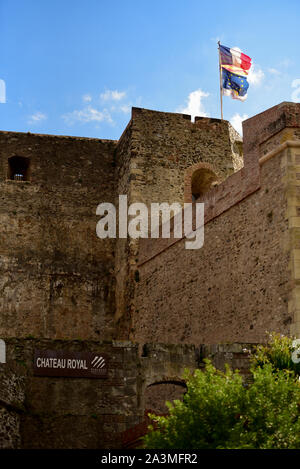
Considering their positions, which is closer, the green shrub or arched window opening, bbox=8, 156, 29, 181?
the green shrub

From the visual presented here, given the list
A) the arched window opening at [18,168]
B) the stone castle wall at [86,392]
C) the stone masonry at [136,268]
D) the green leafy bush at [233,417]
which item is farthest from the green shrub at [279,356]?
the arched window opening at [18,168]

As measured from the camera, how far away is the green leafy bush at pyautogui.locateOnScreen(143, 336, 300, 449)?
1236 centimetres

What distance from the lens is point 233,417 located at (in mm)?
12773

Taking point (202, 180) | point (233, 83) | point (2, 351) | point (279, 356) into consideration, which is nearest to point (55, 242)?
point (202, 180)

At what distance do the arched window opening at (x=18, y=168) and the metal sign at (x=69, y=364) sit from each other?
11680mm

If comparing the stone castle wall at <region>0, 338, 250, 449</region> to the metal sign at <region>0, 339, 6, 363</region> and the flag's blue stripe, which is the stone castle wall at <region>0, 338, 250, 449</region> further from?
the flag's blue stripe

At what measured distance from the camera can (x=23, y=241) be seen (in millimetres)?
26375

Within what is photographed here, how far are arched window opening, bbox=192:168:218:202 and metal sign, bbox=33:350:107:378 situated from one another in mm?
10825

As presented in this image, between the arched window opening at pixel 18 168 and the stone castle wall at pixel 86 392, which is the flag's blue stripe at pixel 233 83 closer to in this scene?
the arched window opening at pixel 18 168

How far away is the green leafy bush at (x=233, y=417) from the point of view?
40.5ft

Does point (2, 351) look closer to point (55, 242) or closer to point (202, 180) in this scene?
point (55, 242)

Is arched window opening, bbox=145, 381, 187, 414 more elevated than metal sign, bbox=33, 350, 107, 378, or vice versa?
metal sign, bbox=33, 350, 107, 378

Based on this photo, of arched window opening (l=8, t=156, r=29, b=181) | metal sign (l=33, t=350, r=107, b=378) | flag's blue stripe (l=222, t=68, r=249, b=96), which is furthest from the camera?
arched window opening (l=8, t=156, r=29, b=181)

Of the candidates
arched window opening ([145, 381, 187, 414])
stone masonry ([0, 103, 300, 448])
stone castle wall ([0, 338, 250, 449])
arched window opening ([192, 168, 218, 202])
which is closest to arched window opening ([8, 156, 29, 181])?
stone masonry ([0, 103, 300, 448])
